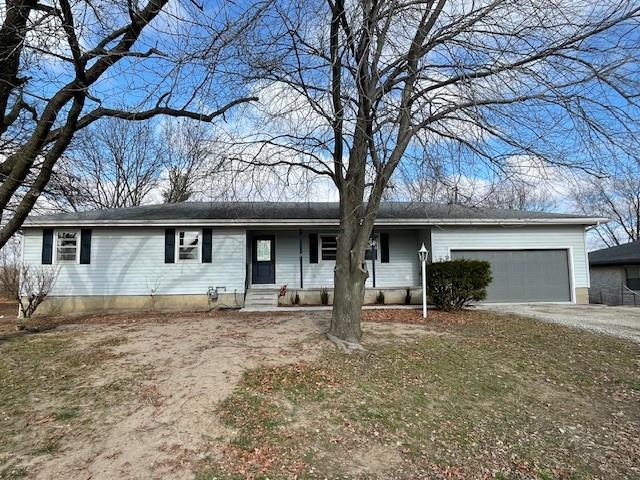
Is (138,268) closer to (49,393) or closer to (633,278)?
(49,393)

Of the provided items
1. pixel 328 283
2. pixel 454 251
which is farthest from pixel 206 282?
pixel 454 251

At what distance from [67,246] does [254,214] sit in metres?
6.03

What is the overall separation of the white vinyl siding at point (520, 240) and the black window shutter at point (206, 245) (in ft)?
25.1

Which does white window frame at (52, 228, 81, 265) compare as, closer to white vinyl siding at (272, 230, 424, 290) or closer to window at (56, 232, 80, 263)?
window at (56, 232, 80, 263)

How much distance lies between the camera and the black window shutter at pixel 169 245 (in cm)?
1327

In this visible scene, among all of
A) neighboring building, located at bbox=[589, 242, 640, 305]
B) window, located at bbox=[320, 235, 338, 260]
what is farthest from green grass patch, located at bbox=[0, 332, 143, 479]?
neighboring building, located at bbox=[589, 242, 640, 305]

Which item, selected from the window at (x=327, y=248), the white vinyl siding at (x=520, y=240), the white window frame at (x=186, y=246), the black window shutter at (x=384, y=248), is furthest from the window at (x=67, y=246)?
the white vinyl siding at (x=520, y=240)

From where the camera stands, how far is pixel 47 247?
42.4 ft

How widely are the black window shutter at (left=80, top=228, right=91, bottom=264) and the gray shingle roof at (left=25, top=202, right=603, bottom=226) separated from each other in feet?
1.33

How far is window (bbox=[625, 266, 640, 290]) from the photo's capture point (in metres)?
20.1

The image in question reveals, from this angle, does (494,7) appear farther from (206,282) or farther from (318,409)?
(206,282)

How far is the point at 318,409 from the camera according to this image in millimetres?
4801

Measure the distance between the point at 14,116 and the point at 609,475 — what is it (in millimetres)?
10504

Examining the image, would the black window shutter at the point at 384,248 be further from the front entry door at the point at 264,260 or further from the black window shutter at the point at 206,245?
the black window shutter at the point at 206,245
